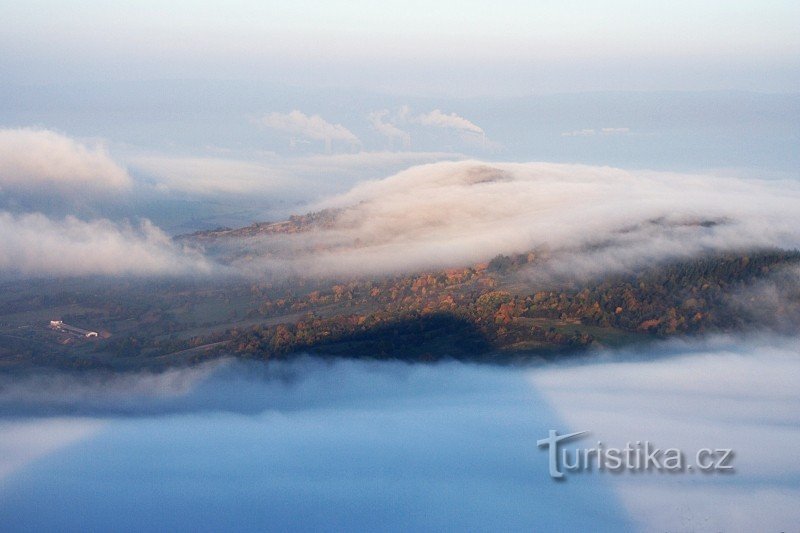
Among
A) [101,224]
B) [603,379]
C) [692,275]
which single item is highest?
[101,224]

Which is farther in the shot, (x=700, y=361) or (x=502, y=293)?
(x=502, y=293)

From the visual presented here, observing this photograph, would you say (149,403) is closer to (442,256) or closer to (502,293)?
(502,293)

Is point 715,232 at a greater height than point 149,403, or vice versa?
point 715,232

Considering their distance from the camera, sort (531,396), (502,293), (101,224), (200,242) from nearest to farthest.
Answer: (531,396) < (502,293) < (200,242) < (101,224)

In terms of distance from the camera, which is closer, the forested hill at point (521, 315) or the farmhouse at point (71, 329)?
the forested hill at point (521, 315)

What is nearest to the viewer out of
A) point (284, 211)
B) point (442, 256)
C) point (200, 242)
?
point (442, 256)

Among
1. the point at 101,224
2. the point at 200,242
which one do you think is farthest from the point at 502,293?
the point at 101,224

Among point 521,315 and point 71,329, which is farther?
point 71,329

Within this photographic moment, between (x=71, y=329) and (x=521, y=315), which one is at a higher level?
(x=71, y=329)

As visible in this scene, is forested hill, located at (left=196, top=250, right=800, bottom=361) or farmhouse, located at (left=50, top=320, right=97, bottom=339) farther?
farmhouse, located at (left=50, top=320, right=97, bottom=339)

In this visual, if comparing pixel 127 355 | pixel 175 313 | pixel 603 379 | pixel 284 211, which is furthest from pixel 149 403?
pixel 284 211
